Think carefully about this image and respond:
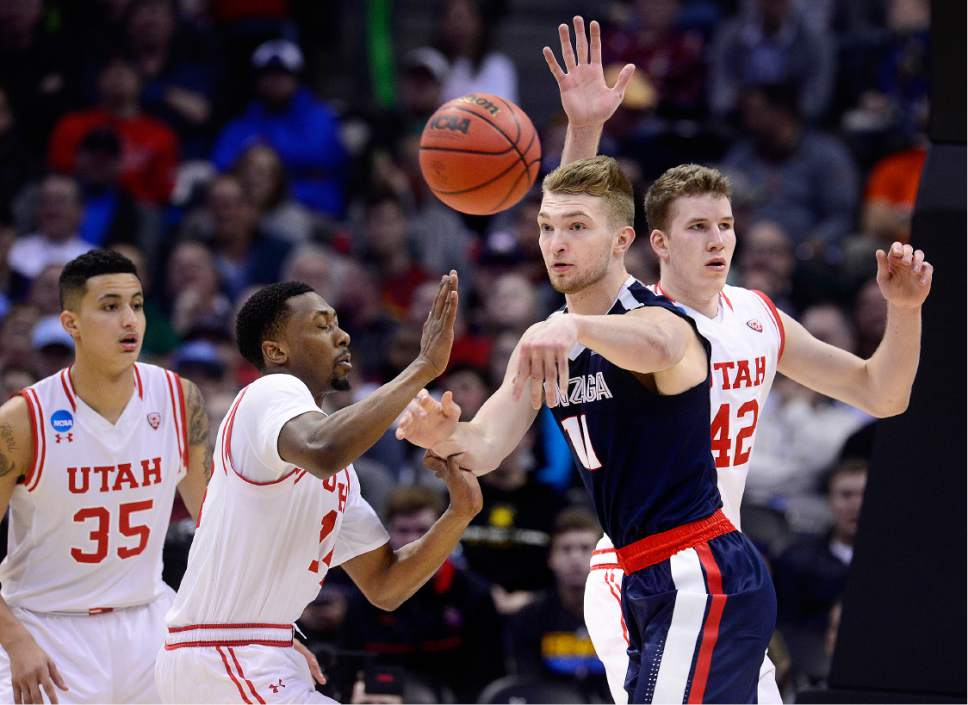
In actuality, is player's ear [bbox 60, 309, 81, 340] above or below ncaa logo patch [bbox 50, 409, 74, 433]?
above

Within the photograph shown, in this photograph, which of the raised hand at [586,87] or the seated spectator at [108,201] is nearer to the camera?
the raised hand at [586,87]

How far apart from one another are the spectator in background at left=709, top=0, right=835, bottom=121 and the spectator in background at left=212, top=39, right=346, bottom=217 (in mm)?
3626

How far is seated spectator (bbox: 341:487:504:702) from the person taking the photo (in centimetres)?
842

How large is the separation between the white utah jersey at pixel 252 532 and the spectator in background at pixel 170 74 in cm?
860

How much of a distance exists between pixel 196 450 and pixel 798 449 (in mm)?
5112

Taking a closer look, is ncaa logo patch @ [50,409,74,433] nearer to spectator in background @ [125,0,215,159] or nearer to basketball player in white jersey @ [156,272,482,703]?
basketball player in white jersey @ [156,272,482,703]

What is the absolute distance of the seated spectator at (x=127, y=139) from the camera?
1278cm

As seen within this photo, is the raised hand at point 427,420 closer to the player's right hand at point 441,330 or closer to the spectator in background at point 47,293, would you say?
the player's right hand at point 441,330

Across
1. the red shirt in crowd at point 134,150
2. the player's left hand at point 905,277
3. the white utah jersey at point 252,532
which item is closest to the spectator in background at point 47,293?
the red shirt in crowd at point 134,150

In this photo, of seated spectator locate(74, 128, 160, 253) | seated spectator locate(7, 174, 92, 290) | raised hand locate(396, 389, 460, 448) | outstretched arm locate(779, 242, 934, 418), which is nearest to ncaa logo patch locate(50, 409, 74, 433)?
raised hand locate(396, 389, 460, 448)

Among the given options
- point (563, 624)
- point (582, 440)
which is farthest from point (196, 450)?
point (563, 624)

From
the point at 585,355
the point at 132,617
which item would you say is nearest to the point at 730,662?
the point at 585,355

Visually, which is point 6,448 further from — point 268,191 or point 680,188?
point 268,191

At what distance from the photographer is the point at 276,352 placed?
5.55 m
